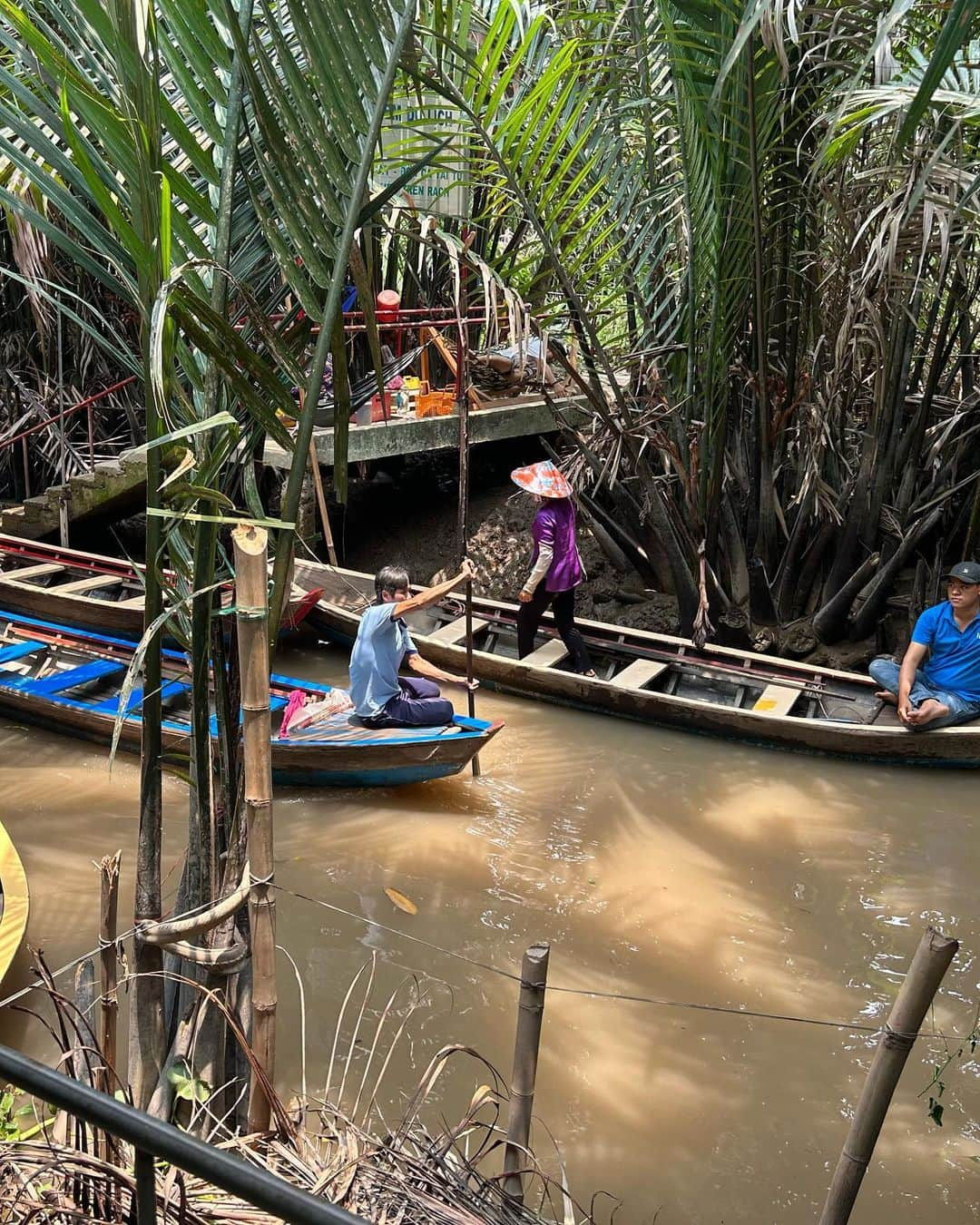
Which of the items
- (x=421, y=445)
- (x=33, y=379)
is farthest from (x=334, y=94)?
(x=33, y=379)

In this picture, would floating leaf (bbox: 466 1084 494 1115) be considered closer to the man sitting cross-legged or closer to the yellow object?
the man sitting cross-legged

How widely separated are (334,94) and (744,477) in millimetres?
5942

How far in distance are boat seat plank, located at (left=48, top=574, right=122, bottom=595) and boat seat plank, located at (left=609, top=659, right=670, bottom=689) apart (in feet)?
12.6

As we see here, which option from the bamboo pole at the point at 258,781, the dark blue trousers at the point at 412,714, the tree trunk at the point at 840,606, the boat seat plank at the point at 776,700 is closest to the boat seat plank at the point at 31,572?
the dark blue trousers at the point at 412,714

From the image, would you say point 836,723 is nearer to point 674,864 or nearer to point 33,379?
point 674,864

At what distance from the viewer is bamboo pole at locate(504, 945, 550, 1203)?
2344 mm

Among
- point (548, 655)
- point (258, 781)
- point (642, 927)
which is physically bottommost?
point (642, 927)

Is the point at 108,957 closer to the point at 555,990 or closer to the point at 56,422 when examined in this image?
the point at 555,990

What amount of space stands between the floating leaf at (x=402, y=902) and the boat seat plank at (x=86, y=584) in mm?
4010

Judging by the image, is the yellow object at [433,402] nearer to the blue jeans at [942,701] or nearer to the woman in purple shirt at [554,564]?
the woman in purple shirt at [554,564]

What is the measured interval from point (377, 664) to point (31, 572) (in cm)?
396

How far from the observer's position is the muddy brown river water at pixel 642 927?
3496 millimetres

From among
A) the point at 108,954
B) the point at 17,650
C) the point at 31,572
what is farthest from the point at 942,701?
the point at 31,572

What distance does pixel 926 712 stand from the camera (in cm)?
591
